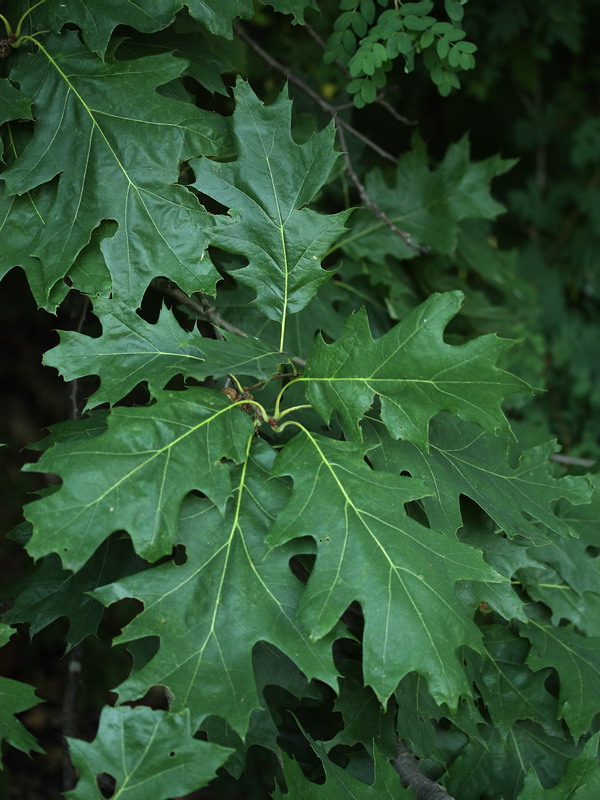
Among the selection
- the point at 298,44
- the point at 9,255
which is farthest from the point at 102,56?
the point at 298,44

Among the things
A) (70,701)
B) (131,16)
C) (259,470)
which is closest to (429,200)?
(131,16)

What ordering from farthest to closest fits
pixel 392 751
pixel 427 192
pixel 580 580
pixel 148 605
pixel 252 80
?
pixel 252 80 → pixel 427 192 → pixel 580 580 → pixel 392 751 → pixel 148 605

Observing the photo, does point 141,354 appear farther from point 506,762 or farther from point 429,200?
point 429,200

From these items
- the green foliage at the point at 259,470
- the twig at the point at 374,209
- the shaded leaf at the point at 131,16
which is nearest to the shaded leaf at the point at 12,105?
the green foliage at the point at 259,470

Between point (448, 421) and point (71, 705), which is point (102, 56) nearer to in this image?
point (448, 421)

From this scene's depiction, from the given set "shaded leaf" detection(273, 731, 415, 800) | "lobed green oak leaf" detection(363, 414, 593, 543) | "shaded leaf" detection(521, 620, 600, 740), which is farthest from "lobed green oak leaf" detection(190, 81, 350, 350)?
"shaded leaf" detection(521, 620, 600, 740)

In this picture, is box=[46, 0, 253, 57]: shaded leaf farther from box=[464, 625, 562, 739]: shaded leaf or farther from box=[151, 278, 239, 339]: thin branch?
box=[464, 625, 562, 739]: shaded leaf
